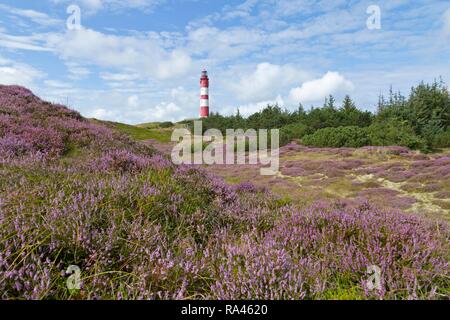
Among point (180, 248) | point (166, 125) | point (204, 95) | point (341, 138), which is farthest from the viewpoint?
point (166, 125)

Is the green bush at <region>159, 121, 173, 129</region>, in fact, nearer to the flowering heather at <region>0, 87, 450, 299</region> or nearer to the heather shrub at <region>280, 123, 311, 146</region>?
the heather shrub at <region>280, 123, 311, 146</region>

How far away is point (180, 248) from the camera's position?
3074 mm

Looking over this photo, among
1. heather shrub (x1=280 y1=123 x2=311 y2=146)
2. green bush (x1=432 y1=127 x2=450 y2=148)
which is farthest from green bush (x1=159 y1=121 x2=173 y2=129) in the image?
green bush (x1=432 y1=127 x2=450 y2=148)

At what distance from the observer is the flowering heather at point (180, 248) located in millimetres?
2340

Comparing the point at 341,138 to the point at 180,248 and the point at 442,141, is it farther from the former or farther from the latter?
the point at 180,248

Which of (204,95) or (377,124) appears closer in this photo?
(377,124)

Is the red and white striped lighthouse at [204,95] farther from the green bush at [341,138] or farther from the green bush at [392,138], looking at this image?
the green bush at [392,138]

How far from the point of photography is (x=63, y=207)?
312cm

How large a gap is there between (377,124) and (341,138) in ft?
20.1

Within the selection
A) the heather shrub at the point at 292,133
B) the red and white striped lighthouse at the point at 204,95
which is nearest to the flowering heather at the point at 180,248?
the heather shrub at the point at 292,133

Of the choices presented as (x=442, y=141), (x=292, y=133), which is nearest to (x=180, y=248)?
(x=442, y=141)
